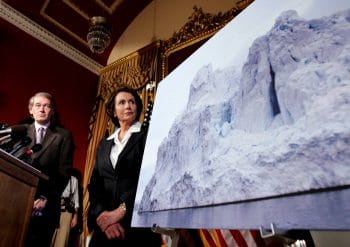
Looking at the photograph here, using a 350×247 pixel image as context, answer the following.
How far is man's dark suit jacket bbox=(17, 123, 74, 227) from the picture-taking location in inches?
61.2

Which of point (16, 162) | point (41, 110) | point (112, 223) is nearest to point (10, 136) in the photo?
point (41, 110)

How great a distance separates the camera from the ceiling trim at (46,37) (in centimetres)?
319

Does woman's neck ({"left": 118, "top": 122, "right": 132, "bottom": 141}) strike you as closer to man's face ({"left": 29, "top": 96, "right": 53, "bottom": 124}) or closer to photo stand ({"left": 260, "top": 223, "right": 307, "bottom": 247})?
man's face ({"left": 29, "top": 96, "right": 53, "bottom": 124})

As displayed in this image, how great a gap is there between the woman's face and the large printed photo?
1.51 feet

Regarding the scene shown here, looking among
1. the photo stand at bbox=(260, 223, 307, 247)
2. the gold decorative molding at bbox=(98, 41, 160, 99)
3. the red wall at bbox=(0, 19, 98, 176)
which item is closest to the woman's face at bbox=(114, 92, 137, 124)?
the photo stand at bbox=(260, 223, 307, 247)

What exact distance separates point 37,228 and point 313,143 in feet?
4.68

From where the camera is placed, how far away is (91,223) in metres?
1.29

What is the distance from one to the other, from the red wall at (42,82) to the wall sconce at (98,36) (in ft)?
2.59

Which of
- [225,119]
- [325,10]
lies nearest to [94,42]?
[225,119]

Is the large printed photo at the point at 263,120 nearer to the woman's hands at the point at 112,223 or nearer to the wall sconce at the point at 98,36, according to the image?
the woman's hands at the point at 112,223

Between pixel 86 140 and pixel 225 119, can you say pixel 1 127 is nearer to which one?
pixel 225 119

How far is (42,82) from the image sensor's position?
3.30 metres

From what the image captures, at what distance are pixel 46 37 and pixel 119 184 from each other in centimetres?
279

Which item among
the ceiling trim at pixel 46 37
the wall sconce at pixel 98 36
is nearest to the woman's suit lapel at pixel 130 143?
the wall sconce at pixel 98 36
